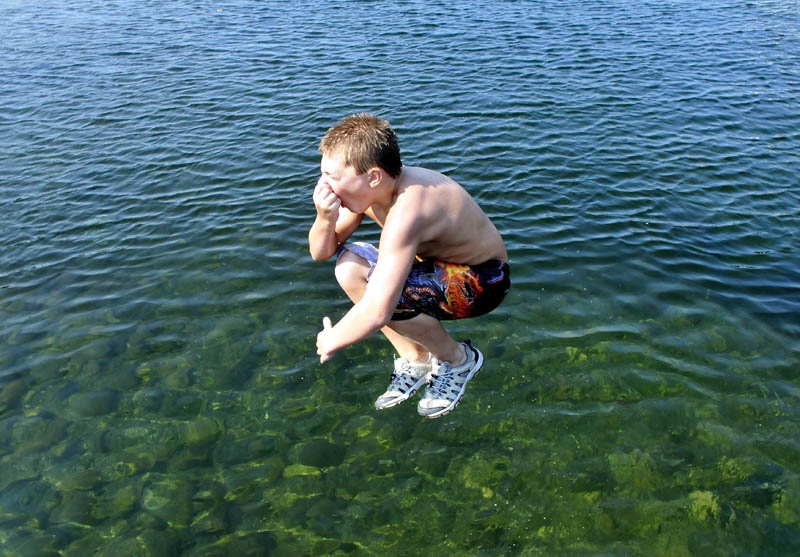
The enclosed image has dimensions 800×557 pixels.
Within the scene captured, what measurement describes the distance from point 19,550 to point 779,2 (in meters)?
26.2

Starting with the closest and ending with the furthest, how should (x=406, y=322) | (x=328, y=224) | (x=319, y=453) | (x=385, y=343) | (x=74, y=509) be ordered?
1. (x=328, y=224)
2. (x=74, y=509)
3. (x=406, y=322)
4. (x=319, y=453)
5. (x=385, y=343)

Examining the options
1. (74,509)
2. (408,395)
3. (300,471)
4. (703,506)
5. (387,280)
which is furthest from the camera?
(408,395)

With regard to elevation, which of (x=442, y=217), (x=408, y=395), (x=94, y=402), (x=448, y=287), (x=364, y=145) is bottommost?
(x=94, y=402)

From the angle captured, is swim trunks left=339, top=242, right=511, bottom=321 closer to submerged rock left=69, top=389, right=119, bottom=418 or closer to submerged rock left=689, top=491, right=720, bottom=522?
submerged rock left=689, top=491, right=720, bottom=522

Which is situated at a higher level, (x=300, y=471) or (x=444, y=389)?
(x=444, y=389)

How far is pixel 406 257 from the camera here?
4.62 meters

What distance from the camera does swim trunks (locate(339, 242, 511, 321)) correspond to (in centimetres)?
531

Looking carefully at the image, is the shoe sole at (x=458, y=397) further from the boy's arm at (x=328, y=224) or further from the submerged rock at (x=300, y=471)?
the boy's arm at (x=328, y=224)

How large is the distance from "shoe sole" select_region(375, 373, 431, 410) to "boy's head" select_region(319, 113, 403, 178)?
217 centimetres

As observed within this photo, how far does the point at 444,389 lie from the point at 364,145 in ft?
7.95

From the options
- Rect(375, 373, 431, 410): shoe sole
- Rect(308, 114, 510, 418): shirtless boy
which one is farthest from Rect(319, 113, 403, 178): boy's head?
Rect(375, 373, 431, 410): shoe sole

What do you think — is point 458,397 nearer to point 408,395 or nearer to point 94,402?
point 408,395

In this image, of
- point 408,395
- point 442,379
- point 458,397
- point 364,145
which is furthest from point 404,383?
point 364,145

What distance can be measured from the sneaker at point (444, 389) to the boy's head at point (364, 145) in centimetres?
203
